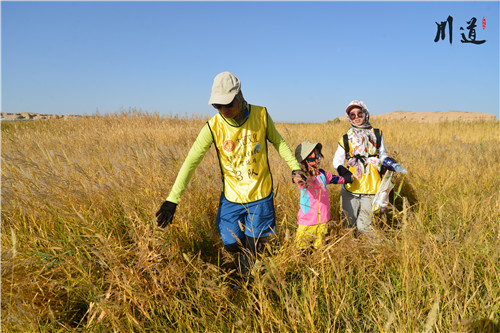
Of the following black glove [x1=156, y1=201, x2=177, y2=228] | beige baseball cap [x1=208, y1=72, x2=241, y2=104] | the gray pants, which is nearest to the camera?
beige baseball cap [x1=208, y1=72, x2=241, y2=104]

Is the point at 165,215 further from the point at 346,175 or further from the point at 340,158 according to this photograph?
the point at 340,158

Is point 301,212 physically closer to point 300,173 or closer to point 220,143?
point 300,173

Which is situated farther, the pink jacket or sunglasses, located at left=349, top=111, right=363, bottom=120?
sunglasses, located at left=349, top=111, right=363, bottom=120

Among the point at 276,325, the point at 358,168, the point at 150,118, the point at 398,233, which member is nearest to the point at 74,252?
the point at 276,325

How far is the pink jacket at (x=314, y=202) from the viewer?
213 cm

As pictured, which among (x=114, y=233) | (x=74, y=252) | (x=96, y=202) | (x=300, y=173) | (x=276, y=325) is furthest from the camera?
(x=96, y=202)

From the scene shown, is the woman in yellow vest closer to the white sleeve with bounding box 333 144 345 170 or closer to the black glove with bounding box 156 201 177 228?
the white sleeve with bounding box 333 144 345 170

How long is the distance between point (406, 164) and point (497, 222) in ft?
5.84

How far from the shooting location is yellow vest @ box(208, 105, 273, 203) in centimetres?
198

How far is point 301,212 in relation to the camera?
2.20 m

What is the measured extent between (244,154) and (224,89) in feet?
1.68

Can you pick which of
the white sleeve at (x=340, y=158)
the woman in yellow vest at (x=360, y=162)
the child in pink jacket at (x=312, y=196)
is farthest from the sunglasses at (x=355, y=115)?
the child in pink jacket at (x=312, y=196)

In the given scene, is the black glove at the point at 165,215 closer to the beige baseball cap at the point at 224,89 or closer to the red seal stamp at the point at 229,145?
the red seal stamp at the point at 229,145

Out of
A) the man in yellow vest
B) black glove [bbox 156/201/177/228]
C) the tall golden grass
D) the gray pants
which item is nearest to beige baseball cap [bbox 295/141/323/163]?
the man in yellow vest
